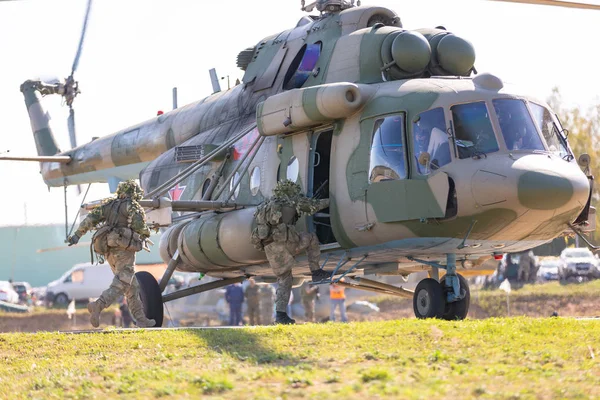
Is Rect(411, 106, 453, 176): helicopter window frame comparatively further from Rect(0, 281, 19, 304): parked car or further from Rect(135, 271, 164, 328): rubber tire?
Rect(0, 281, 19, 304): parked car

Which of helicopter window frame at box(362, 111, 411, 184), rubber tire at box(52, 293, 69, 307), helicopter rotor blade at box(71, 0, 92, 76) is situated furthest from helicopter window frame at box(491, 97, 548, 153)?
rubber tire at box(52, 293, 69, 307)

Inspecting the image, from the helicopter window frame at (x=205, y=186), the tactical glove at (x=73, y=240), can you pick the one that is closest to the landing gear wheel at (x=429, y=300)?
the tactical glove at (x=73, y=240)

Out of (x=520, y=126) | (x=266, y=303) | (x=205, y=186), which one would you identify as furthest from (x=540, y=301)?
(x=520, y=126)

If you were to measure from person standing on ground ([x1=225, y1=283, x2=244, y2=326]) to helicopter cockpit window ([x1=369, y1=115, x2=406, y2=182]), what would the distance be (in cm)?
1915

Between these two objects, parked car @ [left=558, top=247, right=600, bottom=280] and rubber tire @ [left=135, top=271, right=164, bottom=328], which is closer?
rubber tire @ [left=135, top=271, right=164, bottom=328]

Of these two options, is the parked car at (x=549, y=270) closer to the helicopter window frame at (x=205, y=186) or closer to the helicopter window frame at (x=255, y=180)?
the helicopter window frame at (x=205, y=186)

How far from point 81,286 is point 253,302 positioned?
15.8 metres

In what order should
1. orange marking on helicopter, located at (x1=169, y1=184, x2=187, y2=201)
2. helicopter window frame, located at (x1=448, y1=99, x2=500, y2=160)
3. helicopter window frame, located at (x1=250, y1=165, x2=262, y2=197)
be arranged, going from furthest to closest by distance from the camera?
orange marking on helicopter, located at (x1=169, y1=184, x2=187, y2=201), helicopter window frame, located at (x1=250, y1=165, x2=262, y2=197), helicopter window frame, located at (x1=448, y1=99, x2=500, y2=160)

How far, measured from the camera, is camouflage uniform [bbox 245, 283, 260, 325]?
31.8 m

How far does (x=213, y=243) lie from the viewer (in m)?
15.0

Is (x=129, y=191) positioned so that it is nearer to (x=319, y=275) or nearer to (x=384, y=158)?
(x=319, y=275)

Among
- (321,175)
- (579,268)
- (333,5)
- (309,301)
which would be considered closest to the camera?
(321,175)

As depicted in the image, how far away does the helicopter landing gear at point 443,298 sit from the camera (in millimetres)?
12820

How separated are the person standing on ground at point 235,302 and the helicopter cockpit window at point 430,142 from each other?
19.6m
